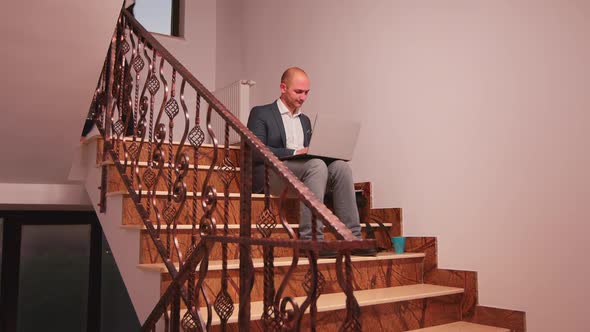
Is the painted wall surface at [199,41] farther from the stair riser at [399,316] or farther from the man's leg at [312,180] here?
the stair riser at [399,316]

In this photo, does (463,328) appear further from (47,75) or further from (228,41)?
(228,41)

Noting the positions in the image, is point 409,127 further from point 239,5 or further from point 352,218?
point 239,5

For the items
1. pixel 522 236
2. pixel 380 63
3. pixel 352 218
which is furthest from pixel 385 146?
pixel 522 236

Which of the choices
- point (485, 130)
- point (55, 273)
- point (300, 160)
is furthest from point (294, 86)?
point (55, 273)

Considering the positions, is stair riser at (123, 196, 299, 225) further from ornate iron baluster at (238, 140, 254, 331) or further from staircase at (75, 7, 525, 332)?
ornate iron baluster at (238, 140, 254, 331)

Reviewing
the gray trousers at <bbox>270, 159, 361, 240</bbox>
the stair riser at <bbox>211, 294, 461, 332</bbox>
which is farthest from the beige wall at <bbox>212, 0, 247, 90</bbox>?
the stair riser at <bbox>211, 294, 461, 332</bbox>

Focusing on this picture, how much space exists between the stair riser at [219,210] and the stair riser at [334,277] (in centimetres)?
31

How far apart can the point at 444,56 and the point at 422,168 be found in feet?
2.20

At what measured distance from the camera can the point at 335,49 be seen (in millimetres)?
3979

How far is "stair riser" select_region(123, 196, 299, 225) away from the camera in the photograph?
260cm

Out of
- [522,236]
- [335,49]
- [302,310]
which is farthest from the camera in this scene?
[335,49]

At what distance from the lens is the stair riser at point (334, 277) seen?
2227 millimetres

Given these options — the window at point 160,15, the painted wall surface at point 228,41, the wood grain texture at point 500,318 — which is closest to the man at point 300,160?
the wood grain texture at point 500,318

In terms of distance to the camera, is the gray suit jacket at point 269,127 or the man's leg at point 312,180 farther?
the gray suit jacket at point 269,127
